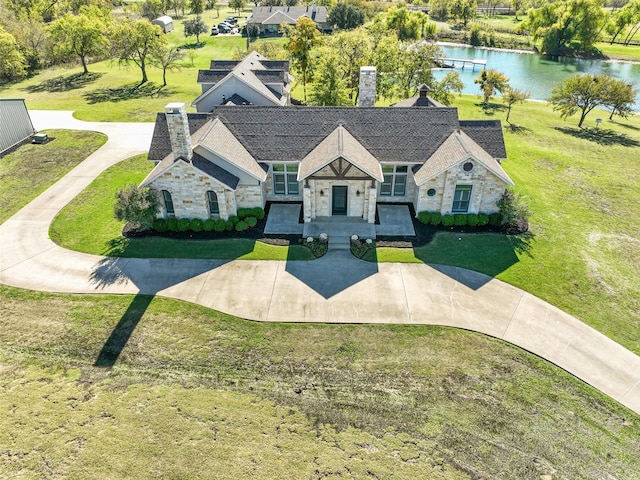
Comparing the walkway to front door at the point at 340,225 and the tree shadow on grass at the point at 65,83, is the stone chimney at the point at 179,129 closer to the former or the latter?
the walkway to front door at the point at 340,225

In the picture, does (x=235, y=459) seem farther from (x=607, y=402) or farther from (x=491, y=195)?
(x=491, y=195)

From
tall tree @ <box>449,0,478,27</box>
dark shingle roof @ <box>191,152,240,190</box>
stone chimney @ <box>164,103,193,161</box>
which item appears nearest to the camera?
stone chimney @ <box>164,103,193,161</box>

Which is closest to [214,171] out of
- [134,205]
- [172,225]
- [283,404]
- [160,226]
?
[172,225]

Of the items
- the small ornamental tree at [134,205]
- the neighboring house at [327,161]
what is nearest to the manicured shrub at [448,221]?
the neighboring house at [327,161]

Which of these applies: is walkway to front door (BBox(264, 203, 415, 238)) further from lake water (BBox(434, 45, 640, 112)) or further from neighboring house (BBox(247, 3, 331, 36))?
neighboring house (BBox(247, 3, 331, 36))

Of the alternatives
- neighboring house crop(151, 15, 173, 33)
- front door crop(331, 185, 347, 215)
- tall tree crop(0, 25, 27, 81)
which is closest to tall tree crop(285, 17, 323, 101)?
front door crop(331, 185, 347, 215)

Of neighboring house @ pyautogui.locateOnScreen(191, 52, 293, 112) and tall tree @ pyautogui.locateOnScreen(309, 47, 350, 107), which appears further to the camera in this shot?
tall tree @ pyautogui.locateOnScreen(309, 47, 350, 107)

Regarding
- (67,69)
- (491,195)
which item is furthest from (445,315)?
(67,69)

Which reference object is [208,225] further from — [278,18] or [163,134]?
[278,18]
